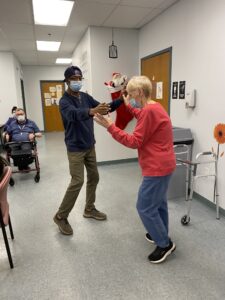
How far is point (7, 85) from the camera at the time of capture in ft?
21.3

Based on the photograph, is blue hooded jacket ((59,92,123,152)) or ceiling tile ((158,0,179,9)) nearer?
blue hooded jacket ((59,92,123,152))

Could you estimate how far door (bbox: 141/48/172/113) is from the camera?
3.65 meters

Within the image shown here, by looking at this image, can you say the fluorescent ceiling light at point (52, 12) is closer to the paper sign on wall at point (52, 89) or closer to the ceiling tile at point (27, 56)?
the ceiling tile at point (27, 56)

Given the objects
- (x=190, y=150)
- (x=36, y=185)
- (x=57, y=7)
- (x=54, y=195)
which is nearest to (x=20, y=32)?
(x=57, y=7)

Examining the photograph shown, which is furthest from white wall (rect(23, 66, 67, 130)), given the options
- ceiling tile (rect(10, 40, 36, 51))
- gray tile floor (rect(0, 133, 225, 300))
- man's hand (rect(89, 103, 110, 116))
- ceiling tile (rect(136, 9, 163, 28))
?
man's hand (rect(89, 103, 110, 116))

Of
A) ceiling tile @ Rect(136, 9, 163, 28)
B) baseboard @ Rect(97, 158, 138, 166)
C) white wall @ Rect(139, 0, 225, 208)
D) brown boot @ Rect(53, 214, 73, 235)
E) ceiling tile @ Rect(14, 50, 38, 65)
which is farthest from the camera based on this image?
ceiling tile @ Rect(14, 50, 38, 65)

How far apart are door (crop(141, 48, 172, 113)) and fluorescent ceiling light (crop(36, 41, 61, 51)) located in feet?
8.45

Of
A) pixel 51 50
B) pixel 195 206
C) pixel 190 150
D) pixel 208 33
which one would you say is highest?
pixel 51 50

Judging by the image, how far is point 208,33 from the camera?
275 centimetres

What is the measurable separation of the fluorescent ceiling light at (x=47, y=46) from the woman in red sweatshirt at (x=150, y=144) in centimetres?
461

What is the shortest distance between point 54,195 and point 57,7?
8.97 ft

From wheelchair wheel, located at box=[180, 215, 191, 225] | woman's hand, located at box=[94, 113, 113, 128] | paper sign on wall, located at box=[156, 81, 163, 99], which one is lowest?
wheelchair wheel, located at box=[180, 215, 191, 225]

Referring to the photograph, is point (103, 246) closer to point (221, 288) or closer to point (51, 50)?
point (221, 288)

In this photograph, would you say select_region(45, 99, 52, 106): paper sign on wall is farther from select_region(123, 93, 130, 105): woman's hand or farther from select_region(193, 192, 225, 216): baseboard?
select_region(123, 93, 130, 105): woman's hand
